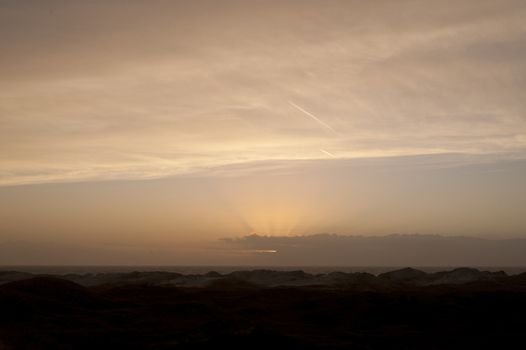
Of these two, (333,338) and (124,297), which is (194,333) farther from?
(124,297)

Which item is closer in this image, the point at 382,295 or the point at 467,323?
the point at 467,323

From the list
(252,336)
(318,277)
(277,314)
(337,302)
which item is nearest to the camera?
(252,336)

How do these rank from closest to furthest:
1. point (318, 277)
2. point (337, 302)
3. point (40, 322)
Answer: point (40, 322) → point (337, 302) → point (318, 277)

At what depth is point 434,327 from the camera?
25906 millimetres

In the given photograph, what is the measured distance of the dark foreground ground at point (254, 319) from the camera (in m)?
21.3

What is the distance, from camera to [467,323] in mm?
26453

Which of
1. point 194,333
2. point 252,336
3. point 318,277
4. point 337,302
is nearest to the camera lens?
point 252,336

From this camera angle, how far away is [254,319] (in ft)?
89.9

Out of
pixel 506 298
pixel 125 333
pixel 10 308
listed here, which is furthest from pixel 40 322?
pixel 506 298

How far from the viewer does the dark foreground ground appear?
21266mm

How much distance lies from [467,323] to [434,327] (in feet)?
5.93

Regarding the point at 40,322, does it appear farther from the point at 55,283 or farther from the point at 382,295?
the point at 382,295

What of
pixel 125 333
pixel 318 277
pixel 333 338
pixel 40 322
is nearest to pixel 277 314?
pixel 333 338

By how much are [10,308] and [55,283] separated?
6.27m
